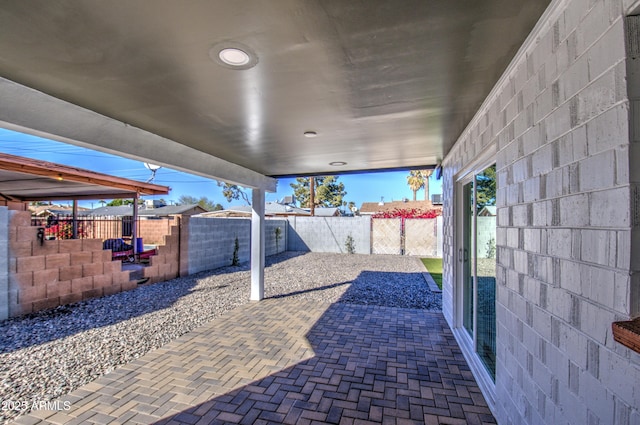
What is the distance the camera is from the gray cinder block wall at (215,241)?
803 cm

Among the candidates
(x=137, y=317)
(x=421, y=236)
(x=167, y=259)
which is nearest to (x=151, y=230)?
(x=167, y=259)

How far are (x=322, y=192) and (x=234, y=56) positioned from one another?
24737 mm

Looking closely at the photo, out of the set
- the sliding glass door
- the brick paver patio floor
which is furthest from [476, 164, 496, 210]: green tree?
the brick paver patio floor

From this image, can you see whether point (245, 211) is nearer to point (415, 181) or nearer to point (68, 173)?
point (68, 173)

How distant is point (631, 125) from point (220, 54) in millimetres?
1905

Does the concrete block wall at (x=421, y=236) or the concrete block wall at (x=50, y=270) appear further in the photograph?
the concrete block wall at (x=421, y=236)

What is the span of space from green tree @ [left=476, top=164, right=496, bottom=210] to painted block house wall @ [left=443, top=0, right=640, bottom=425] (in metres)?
0.53

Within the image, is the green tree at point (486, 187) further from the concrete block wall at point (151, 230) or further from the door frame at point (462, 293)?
the concrete block wall at point (151, 230)

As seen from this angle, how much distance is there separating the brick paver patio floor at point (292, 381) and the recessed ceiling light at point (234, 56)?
2.59m

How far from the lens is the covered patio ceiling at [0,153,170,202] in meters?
4.92

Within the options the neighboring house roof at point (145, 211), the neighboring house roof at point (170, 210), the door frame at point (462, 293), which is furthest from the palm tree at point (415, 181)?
the door frame at point (462, 293)

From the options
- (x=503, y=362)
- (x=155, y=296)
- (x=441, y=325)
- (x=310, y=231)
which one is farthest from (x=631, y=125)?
(x=310, y=231)

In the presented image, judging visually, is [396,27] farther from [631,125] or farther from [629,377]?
[629,377]

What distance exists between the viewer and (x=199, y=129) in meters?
3.22
